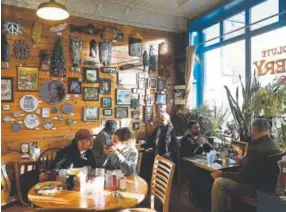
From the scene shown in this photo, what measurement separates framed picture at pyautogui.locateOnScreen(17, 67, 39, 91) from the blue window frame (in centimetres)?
312

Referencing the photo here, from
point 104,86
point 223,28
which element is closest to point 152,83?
point 104,86

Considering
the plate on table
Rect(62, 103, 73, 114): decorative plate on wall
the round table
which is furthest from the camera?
Rect(62, 103, 73, 114): decorative plate on wall

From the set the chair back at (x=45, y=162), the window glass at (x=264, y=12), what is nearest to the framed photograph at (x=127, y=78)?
the chair back at (x=45, y=162)

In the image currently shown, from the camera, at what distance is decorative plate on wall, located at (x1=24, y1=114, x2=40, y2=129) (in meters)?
4.23

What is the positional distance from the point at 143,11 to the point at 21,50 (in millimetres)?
2427

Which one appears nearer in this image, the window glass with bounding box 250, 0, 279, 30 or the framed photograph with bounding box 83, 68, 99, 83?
the window glass with bounding box 250, 0, 279, 30

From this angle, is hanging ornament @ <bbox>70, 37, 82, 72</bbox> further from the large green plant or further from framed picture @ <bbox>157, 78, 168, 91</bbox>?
the large green plant

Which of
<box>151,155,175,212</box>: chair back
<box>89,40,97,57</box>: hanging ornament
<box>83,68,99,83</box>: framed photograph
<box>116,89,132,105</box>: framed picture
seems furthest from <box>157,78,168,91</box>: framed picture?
<box>151,155,175,212</box>: chair back

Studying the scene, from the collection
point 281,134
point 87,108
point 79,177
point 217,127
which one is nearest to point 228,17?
point 217,127

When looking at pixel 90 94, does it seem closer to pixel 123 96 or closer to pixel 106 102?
pixel 106 102

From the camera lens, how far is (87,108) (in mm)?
4703

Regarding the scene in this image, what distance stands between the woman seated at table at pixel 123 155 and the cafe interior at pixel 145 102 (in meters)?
0.01

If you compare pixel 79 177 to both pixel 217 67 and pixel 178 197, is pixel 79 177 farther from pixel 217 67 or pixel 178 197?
pixel 217 67

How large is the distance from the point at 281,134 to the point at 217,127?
65.2 inches
